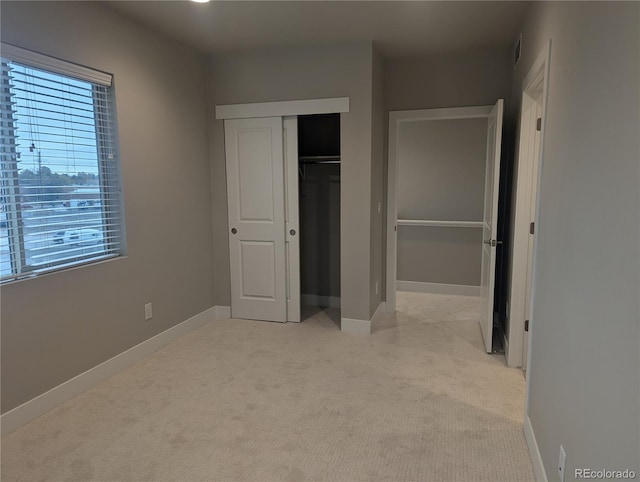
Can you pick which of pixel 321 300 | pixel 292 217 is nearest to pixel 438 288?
pixel 321 300

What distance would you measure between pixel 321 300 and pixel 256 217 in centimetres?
131

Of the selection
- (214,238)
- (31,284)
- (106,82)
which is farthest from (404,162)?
(31,284)

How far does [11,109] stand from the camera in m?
2.34

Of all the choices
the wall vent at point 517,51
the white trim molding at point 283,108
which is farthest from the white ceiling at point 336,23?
the white trim molding at point 283,108

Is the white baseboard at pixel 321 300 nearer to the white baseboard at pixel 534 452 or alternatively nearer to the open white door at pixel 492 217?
the open white door at pixel 492 217

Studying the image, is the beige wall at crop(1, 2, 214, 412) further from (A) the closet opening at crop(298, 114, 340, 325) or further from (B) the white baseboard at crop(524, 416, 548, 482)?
(B) the white baseboard at crop(524, 416, 548, 482)

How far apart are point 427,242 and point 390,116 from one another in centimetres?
186

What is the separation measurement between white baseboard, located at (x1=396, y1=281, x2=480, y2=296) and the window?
142 inches

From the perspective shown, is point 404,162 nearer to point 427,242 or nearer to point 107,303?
point 427,242

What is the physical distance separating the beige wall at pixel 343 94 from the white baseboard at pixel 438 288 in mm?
1818

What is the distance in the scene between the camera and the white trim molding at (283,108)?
12.0ft

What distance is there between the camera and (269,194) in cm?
405

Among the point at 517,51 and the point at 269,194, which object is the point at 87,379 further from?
the point at 517,51

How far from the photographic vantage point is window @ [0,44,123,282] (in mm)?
2340
